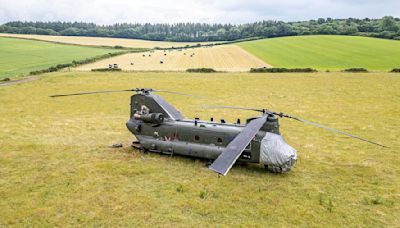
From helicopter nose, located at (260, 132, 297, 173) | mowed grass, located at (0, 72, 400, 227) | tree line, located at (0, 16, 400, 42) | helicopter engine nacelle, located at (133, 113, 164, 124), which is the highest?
tree line, located at (0, 16, 400, 42)

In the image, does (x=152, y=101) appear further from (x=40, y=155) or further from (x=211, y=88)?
(x=211, y=88)

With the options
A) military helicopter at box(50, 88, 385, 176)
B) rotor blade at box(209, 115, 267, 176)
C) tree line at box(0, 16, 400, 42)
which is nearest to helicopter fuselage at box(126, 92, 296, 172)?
military helicopter at box(50, 88, 385, 176)

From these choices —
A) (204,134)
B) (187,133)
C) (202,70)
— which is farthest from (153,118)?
(202,70)

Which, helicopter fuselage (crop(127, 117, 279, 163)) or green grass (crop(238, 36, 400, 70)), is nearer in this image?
helicopter fuselage (crop(127, 117, 279, 163))

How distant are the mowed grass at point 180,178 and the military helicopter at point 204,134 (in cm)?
55

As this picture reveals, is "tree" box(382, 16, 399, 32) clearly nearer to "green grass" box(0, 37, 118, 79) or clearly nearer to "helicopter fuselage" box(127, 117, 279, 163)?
"green grass" box(0, 37, 118, 79)

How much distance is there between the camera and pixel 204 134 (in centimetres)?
1312

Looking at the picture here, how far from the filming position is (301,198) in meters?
10.9

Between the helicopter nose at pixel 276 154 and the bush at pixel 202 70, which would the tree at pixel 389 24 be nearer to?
the bush at pixel 202 70

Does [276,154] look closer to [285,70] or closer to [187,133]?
[187,133]

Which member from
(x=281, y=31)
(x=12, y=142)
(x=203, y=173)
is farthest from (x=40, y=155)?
(x=281, y=31)

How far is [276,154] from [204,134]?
2.80 meters

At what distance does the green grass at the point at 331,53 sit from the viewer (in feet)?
181

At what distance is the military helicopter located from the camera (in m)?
12.0
